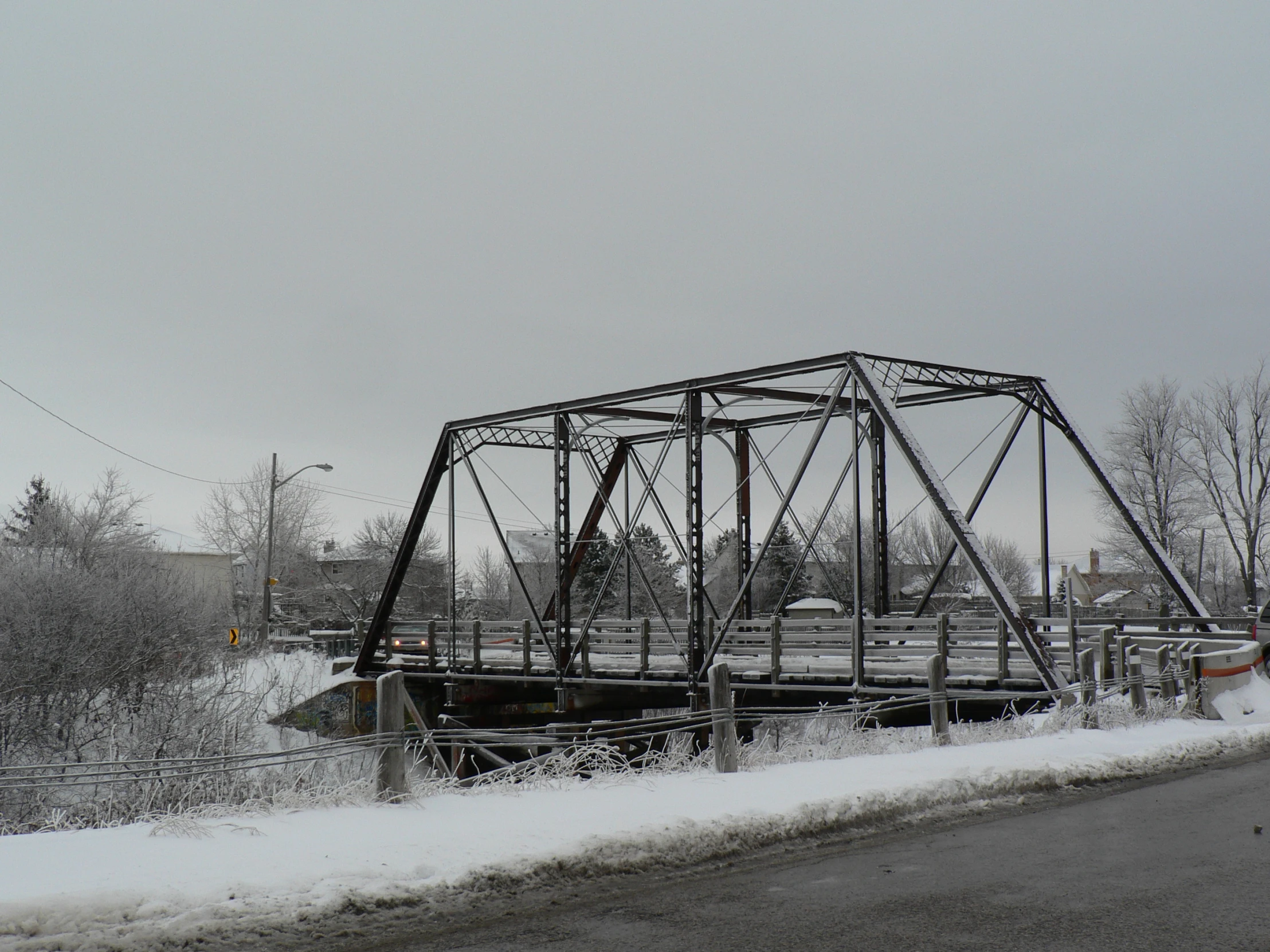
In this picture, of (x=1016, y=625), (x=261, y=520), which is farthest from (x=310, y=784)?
(x=261, y=520)

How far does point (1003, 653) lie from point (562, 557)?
39.4 feet

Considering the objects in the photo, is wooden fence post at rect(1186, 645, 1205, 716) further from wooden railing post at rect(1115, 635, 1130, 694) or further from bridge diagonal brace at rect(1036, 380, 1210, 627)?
bridge diagonal brace at rect(1036, 380, 1210, 627)

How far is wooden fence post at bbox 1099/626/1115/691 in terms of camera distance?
55.1ft

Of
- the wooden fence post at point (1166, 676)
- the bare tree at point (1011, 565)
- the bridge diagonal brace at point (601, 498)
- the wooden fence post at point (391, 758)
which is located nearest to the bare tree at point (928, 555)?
the bare tree at point (1011, 565)

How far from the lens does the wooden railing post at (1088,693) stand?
1458 centimetres

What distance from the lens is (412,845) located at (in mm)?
7316

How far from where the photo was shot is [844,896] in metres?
6.74

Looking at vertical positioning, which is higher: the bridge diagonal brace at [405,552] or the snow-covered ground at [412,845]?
the bridge diagonal brace at [405,552]

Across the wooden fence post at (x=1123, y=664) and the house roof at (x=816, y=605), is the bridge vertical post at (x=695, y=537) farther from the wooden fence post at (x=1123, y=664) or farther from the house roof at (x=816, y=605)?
the house roof at (x=816, y=605)

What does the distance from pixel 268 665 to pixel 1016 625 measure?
2408 cm

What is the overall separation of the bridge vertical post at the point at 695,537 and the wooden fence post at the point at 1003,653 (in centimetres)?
659

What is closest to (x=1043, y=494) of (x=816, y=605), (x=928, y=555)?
(x=816, y=605)

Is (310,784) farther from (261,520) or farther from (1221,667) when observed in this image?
(261,520)

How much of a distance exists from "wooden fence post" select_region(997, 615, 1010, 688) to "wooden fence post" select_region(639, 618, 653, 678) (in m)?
8.85
